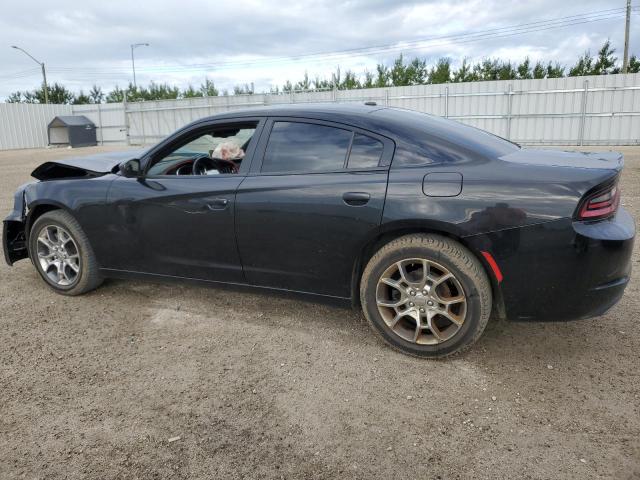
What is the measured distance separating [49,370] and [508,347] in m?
2.86

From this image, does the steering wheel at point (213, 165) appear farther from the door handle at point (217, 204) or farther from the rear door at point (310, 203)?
the rear door at point (310, 203)

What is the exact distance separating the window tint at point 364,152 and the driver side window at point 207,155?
0.89 metres

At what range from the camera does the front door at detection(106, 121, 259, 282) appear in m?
3.45

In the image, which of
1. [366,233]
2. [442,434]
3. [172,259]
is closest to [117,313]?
[172,259]

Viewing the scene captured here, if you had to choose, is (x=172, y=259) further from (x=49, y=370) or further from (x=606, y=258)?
(x=606, y=258)

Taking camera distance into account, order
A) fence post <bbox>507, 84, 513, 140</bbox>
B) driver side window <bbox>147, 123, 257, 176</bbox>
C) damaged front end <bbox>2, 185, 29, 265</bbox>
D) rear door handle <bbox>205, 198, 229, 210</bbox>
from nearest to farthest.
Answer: rear door handle <bbox>205, 198, 229, 210</bbox> → driver side window <bbox>147, 123, 257, 176</bbox> → damaged front end <bbox>2, 185, 29, 265</bbox> → fence post <bbox>507, 84, 513, 140</bbox>

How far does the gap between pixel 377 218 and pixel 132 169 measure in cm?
196

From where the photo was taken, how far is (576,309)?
273cm

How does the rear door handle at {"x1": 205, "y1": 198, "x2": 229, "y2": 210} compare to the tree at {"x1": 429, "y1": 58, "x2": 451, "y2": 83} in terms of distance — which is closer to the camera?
the rear door handle at {"x1": 205, "y1": 198, "x2": 229, "y2": 210}

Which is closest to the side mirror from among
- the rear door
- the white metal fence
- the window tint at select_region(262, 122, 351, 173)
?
the rear door

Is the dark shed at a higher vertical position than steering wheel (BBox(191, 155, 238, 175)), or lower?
higher

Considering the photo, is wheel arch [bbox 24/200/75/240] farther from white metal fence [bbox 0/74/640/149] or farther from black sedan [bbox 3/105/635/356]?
white metal fence [bbox 0/74/640/149]

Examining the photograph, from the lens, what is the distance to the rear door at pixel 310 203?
9.94ft

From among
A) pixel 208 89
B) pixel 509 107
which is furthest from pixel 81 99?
pixel 509 107
